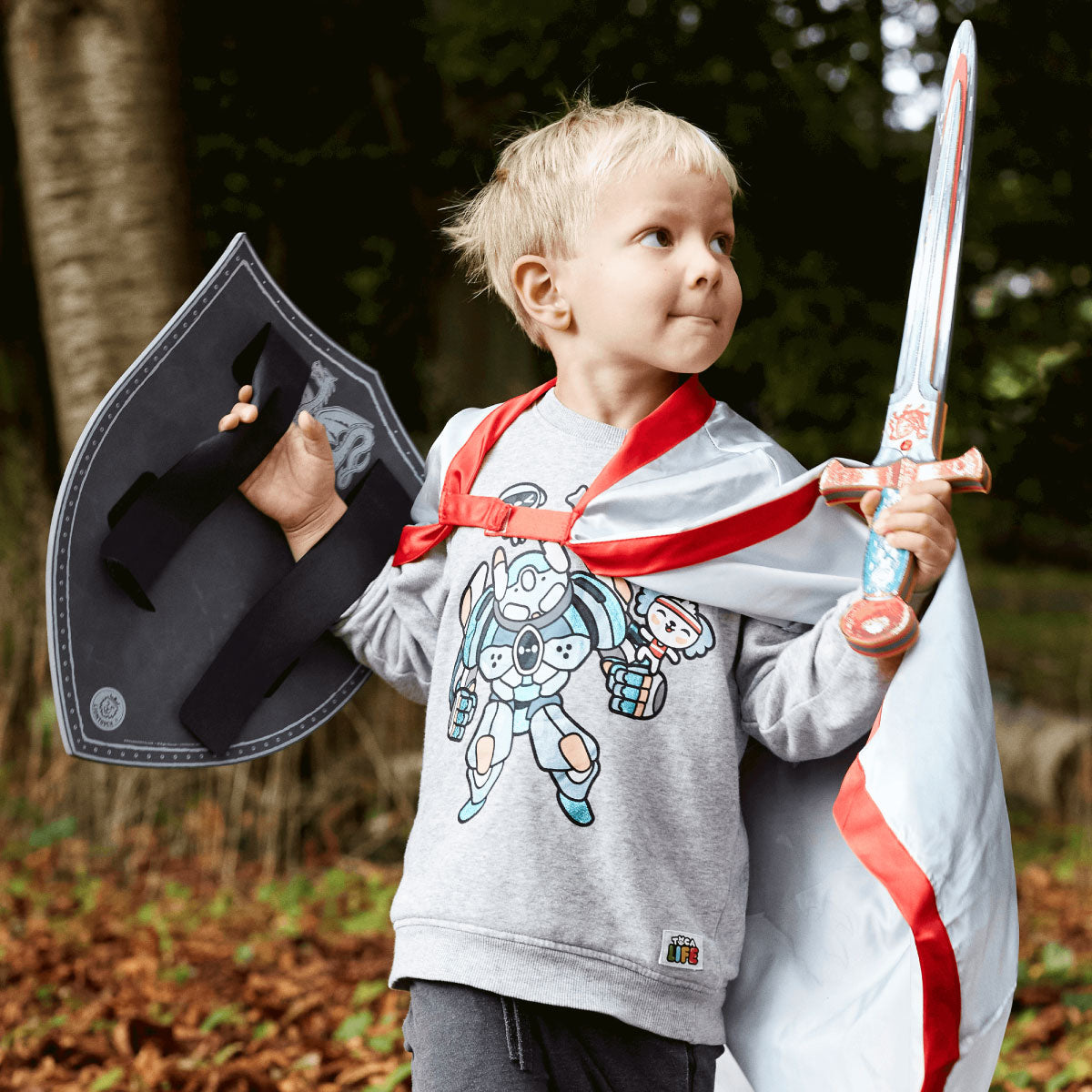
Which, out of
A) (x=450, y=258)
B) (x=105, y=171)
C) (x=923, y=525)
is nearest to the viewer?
(x=923, y=525)

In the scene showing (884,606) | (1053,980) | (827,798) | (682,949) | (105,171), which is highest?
(105,171)

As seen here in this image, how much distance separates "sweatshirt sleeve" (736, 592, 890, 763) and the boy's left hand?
0.09 metres

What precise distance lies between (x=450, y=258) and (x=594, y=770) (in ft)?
12.3

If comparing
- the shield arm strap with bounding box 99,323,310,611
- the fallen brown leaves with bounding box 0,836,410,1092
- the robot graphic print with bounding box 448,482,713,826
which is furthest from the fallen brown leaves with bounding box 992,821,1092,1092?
the shield arm strap with bounding box 99,323,310,611

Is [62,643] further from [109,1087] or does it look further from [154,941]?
[154,941]

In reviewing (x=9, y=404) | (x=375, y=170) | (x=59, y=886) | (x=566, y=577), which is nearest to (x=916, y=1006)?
(x=566, y=577)

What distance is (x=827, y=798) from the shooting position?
5.65 ft

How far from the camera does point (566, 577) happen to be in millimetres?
1602

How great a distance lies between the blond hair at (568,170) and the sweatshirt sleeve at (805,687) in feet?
1.90

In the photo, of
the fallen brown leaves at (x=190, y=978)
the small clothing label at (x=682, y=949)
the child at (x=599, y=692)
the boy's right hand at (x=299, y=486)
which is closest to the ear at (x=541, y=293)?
the child at (x=599, y=692)

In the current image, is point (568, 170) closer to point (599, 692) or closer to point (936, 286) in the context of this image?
point (936, 286)

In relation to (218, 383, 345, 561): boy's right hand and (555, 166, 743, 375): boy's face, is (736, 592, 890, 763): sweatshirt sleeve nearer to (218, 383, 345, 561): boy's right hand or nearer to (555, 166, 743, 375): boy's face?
(555, 166, 743, 375): boy's face

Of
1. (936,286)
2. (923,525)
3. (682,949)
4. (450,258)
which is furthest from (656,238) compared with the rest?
(450,258)

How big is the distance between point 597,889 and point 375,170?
3.79m
